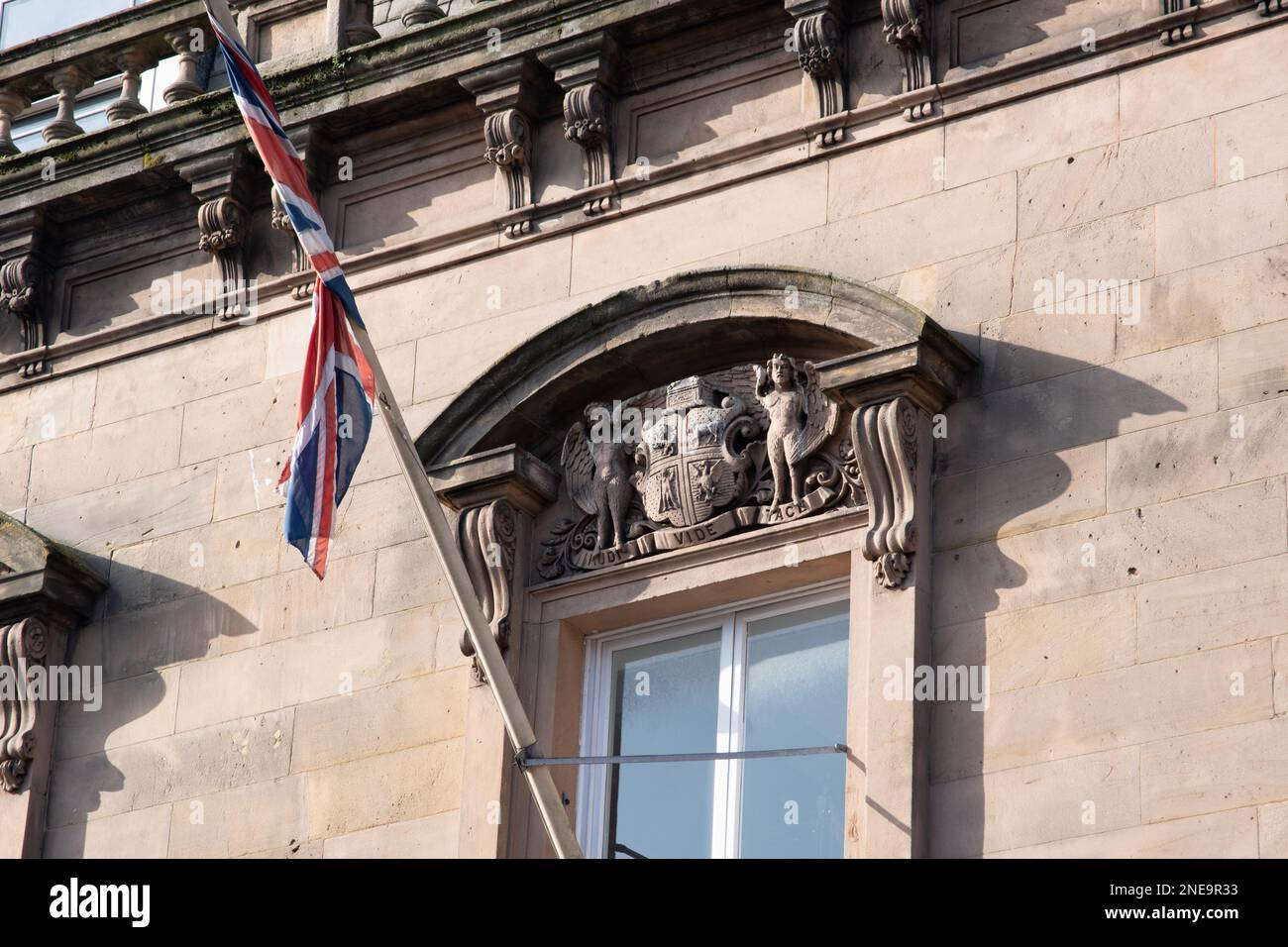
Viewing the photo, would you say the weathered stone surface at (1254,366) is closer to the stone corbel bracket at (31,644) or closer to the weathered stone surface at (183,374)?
the weathered stone surface at (183,374)

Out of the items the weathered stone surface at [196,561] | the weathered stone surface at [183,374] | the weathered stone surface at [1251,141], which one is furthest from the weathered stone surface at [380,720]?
the weathered stone surface at [1251,141]

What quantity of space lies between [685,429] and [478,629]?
6.46ft

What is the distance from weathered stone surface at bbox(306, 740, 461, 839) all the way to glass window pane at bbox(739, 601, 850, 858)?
163 cm

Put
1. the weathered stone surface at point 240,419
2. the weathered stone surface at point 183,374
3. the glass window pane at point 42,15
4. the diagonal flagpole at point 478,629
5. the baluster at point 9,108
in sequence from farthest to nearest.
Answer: the glass window pane at point 42,15
the baluster at point 9,108
the weathered stone surface at point 183,374
the weathered stone surface at point 240,419
the diagonal flagpole at point 478,629

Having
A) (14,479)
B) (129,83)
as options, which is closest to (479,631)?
(14,479)

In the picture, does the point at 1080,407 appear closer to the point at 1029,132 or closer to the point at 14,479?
the point at 1029,132

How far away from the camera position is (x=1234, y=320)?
14758mm

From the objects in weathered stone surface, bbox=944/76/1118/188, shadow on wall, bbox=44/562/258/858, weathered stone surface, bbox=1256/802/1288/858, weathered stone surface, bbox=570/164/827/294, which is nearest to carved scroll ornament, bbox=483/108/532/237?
weathered stone surface, bbox=570/164/827/294

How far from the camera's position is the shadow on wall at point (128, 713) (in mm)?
16812

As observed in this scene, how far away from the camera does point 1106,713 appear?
1412 centimetres

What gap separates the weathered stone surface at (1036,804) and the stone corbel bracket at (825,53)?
13.1 feet

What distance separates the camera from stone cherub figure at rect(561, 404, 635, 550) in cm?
1622

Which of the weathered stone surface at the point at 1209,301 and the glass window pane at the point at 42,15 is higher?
the glass window pane at the point at 42,15

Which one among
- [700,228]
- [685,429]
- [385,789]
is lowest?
[385,789]
